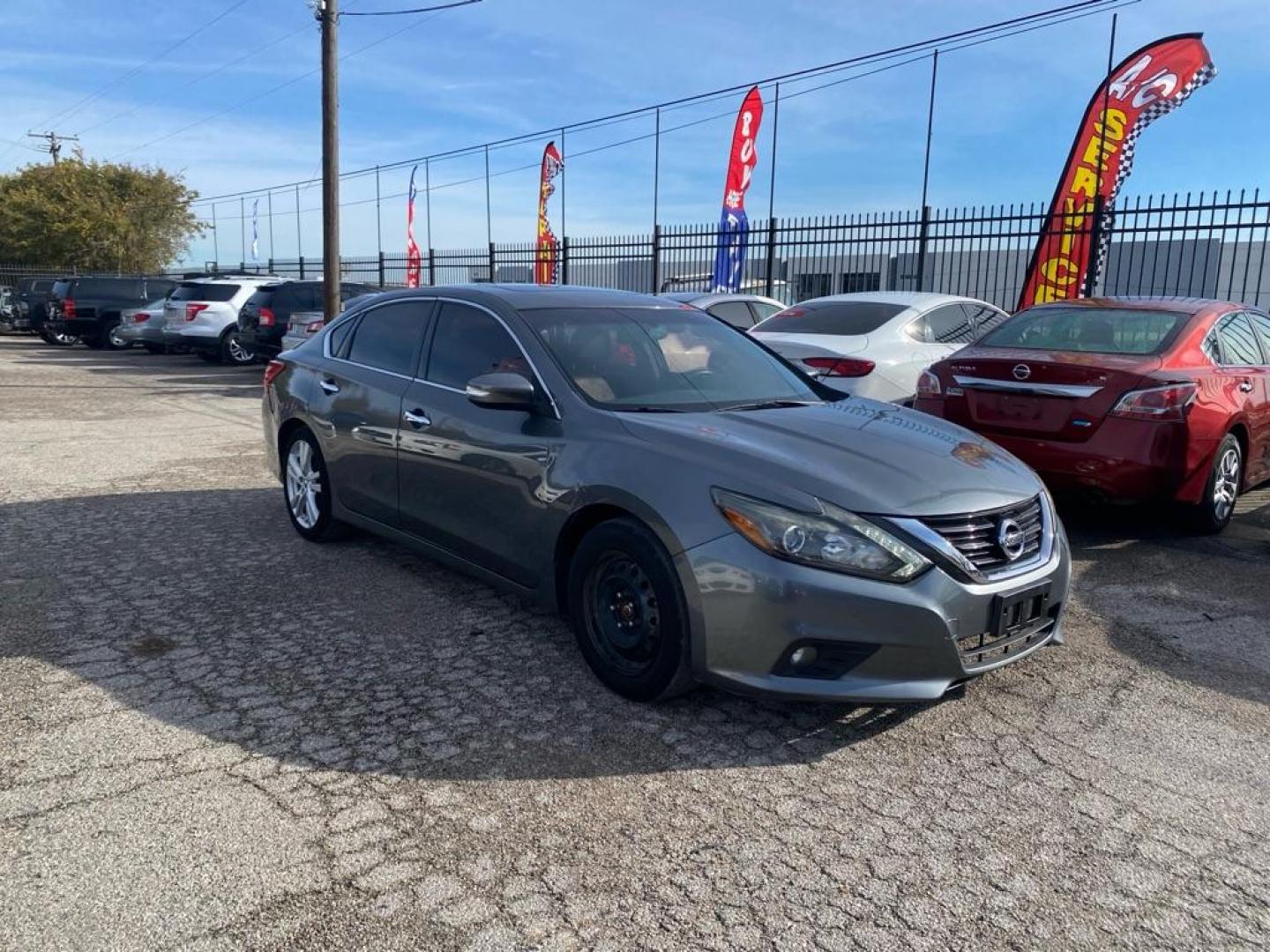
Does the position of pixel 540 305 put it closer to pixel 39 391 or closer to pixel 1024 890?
pixel 1024 890

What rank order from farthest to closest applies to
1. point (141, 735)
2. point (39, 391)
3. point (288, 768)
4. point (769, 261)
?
point (769, 261) → point (39, 391) → point (141, 735) → point (288, 768)

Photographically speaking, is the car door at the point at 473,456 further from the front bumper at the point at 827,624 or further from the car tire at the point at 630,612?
the front bumper at the point at 827,624

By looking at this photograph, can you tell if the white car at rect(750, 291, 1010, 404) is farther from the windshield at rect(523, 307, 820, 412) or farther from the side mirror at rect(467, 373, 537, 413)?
the side mirror at rect(467, 373, 537, 413)

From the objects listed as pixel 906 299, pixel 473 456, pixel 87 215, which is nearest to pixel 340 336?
pixel 473 456

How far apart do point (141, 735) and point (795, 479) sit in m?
2.42

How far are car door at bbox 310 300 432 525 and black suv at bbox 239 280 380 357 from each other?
12146 millimetres

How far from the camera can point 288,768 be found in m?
3.19

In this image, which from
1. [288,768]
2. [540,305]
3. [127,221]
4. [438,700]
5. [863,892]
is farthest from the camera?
[127,221]

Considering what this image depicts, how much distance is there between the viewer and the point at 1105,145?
15094 millimetres

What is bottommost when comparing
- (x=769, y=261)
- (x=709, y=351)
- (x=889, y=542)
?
(x=889, y=542)

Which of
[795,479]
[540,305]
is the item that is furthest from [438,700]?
[540,305]

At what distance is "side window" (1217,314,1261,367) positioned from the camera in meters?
6.43

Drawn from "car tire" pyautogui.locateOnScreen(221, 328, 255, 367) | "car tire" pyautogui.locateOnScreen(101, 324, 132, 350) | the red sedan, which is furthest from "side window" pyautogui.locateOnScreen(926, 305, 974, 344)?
"car tire" pyautogui.locateOnScreen(101, 324, 132, 350)

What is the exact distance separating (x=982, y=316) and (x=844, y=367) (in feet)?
7.84
